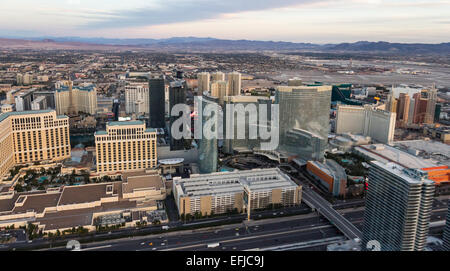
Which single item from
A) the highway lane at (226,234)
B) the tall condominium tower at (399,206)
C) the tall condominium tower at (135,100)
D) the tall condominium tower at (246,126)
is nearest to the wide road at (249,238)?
the highway lane at (226,234)

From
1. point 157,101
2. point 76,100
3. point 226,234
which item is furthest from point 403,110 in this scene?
point 76,100

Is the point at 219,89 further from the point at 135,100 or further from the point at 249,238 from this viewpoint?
the point at 249,238

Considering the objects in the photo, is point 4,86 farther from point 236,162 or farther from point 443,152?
point 443,152

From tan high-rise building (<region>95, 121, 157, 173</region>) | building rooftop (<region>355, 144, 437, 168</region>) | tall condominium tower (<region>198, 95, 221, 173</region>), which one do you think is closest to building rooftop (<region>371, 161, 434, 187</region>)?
tall condominium tower (<region>198, 95, 221, 173</region>)

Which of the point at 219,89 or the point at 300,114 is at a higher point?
the point at 219,89

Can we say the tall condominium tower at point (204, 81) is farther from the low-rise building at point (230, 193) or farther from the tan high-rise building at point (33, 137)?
the low-rise building at point (230, 193)
